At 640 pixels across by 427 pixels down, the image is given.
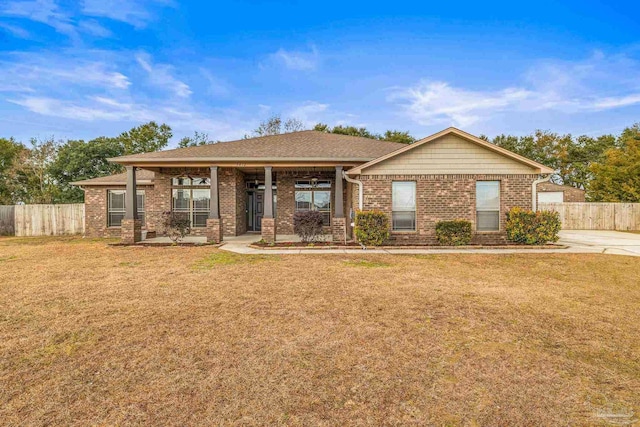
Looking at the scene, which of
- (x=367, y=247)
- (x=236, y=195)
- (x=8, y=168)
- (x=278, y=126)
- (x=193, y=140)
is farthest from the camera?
(x=193, y=140)

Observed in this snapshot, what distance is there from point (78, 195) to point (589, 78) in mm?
34292

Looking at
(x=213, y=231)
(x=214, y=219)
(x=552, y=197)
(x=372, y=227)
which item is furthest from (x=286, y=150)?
(x=552, y=197)

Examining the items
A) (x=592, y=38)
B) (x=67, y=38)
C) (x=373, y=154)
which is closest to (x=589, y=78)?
(x=592, y=38)

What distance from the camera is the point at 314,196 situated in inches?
556

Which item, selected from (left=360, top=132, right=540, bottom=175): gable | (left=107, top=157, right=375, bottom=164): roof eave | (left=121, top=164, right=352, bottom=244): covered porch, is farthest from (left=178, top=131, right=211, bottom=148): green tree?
(left=360, top=132, right=540, bottom=175): gable

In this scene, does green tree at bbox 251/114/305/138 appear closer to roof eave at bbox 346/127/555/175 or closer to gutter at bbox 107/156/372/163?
gutter at bbox 107/156/372/163

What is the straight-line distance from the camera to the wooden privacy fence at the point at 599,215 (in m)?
18.7

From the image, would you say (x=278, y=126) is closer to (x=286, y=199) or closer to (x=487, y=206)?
(x=286, y=199)

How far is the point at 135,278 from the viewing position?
607cm

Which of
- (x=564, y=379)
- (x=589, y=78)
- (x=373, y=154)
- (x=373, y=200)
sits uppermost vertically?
(x=589, y=78)

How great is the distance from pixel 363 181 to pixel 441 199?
2.75 meters

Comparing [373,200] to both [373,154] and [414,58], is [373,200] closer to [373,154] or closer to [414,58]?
[373,154]

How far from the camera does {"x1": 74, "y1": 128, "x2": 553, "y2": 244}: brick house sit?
10.5 m

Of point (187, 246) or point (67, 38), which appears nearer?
point (187, 246)
